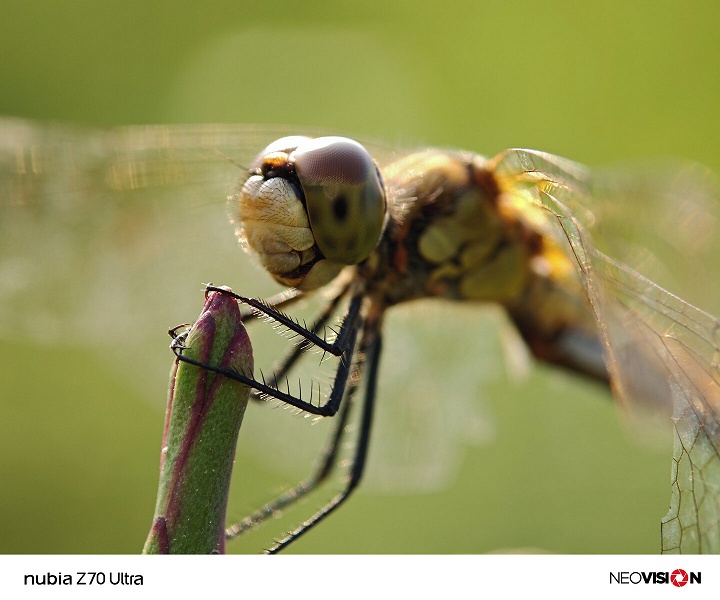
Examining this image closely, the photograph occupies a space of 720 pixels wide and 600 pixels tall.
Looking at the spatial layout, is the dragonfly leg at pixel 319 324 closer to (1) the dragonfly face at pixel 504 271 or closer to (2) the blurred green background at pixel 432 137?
(1) the dragonfly face at pixel 504 271

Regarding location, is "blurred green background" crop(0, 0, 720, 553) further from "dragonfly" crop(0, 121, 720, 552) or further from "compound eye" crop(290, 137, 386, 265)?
"compound eye" crop(290, 137, 386, 265)

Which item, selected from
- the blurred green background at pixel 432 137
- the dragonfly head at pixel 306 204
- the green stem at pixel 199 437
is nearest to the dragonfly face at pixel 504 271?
the dragonfly head at pixel 306 204

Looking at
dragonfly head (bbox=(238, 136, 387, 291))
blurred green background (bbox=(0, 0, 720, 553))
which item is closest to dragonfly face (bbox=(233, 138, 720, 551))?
dragonfly head (bbox=(238, 136, 387, 291))

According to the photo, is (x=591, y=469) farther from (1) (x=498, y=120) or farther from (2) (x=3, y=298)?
(2) (x=3, y=298)
